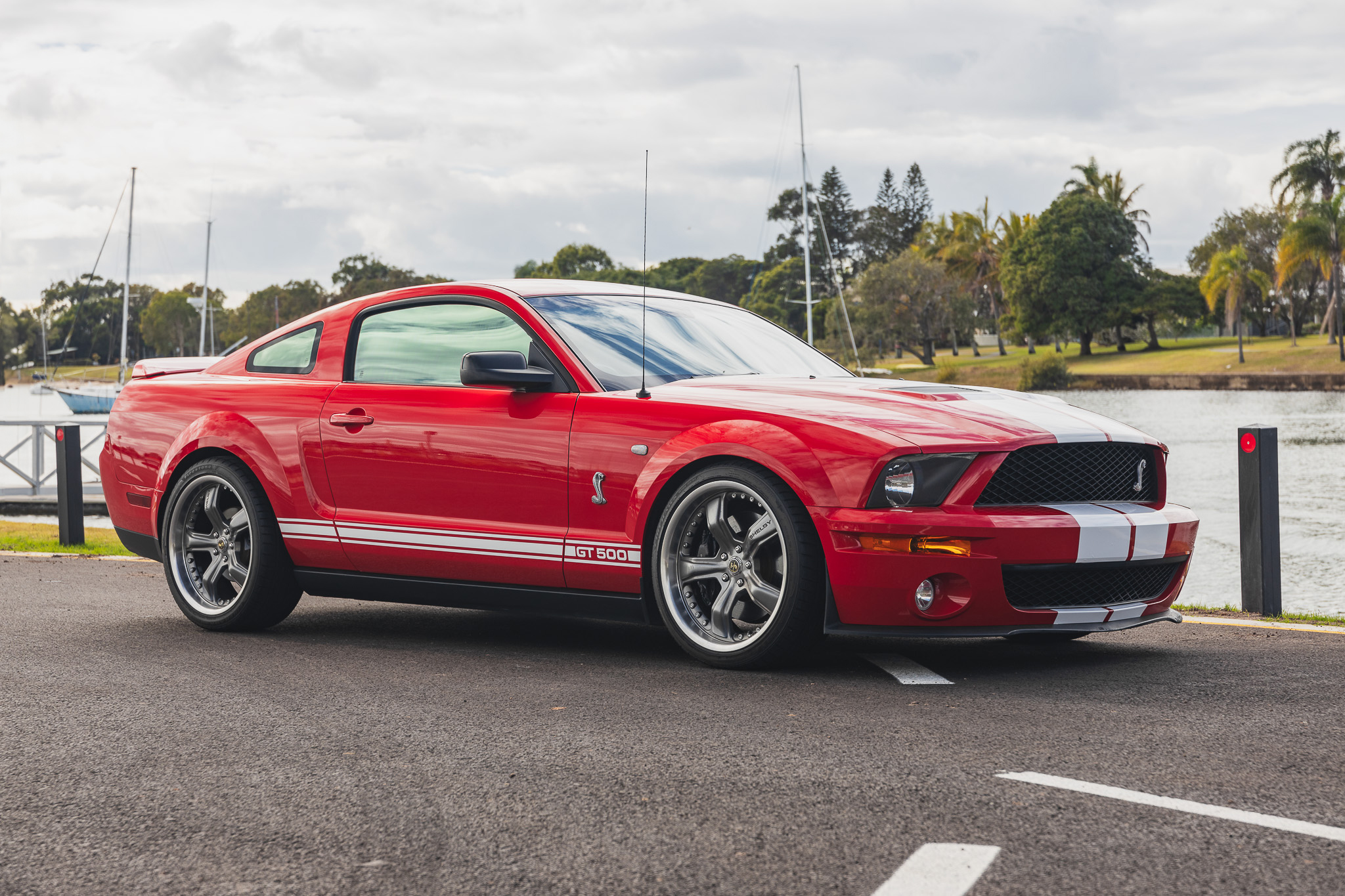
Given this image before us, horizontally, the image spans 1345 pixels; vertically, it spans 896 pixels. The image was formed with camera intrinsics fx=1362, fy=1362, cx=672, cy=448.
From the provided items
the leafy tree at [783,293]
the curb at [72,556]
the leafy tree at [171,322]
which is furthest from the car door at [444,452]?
the leafy tree at [171,322]

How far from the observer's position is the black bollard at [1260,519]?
6711 mm

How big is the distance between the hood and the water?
12.9ft

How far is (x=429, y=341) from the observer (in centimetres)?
586

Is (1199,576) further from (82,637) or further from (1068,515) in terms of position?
(82,637)

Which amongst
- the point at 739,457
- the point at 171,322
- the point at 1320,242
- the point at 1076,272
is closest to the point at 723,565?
the point at 739,457

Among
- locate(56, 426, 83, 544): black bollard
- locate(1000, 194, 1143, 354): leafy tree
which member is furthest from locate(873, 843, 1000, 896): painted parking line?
locate(1000, 194, 1143, 354): leafy tree

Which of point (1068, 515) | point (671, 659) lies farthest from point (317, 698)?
point (1068, 515)

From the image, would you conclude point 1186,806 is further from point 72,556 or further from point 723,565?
point 72,556

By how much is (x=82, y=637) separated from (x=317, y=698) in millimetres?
2011

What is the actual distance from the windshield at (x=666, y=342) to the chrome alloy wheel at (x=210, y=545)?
1806 mm

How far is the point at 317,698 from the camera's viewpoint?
470cm

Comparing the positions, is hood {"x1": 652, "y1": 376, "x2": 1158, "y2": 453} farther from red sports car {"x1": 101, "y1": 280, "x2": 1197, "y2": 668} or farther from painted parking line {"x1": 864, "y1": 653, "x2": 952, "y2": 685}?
painted parking line {"x1": 864, "y1": 653, "x2": 952, "y2": 685}

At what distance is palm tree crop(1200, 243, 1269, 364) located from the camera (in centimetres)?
7369

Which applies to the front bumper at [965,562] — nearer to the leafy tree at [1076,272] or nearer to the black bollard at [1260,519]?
the black bollard at [1260,519]
